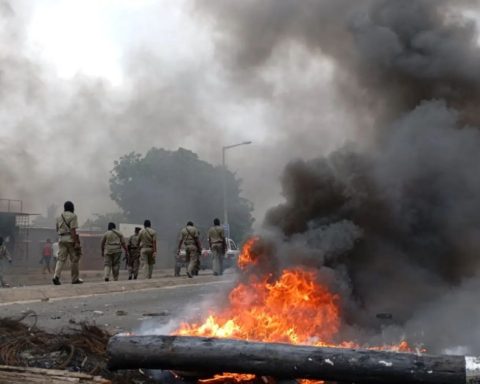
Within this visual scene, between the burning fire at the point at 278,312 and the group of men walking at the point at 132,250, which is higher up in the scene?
the group of men walking at the point at 132,250

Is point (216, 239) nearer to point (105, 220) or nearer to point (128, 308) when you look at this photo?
point (128, 308)

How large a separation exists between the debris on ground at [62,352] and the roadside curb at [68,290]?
468 centimetres

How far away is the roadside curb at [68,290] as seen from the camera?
10.7 m

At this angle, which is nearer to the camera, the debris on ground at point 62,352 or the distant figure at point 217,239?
the debris on ground at point 62,352

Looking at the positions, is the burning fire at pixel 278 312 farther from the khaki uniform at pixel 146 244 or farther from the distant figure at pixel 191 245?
the distant figure at pixel 191 245

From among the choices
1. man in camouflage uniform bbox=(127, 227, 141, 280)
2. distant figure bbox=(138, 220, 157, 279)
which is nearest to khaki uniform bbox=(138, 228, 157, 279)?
distant figure bbox=(138, 220, 157, 279)

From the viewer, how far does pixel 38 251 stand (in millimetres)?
37344

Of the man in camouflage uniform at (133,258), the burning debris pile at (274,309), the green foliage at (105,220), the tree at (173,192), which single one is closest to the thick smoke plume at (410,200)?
the burning debris pile at (274,309)

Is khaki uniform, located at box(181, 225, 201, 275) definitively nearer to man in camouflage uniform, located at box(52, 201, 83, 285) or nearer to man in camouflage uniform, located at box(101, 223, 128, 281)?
man in camouflage uniform, located at box(101, 223, 128, 281)

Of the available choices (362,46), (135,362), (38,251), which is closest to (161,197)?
(38,251)

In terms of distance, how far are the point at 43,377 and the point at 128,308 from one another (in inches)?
222

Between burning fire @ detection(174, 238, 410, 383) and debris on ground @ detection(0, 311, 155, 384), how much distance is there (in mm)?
810

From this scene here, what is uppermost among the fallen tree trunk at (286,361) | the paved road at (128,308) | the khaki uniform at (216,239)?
the khaki uniform at (216,239)

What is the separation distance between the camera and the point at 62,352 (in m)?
5.47
